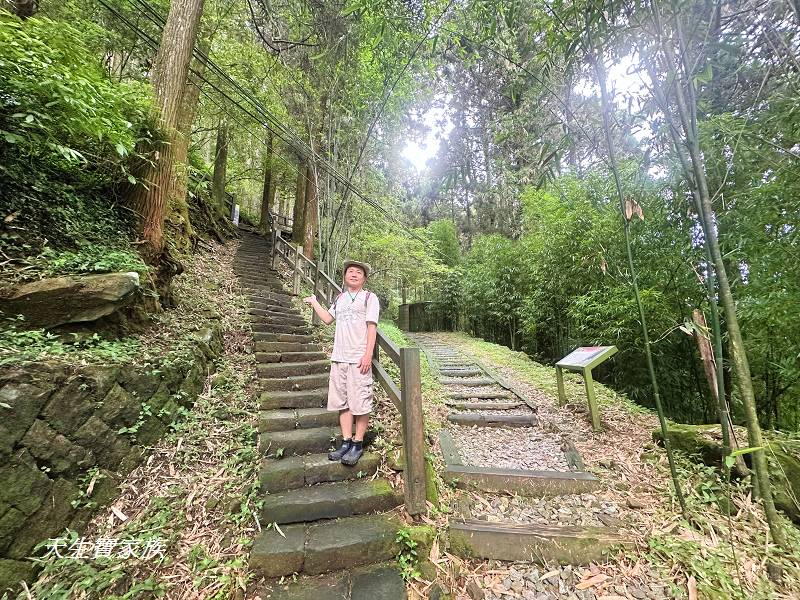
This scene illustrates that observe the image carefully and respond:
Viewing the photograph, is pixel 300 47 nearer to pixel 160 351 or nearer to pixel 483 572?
pixel 160 351

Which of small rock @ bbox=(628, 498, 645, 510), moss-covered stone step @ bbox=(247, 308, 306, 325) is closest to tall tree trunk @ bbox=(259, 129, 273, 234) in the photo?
moss-covered stone step @ bbox=(247, 308, 306, 325)

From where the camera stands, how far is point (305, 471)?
2359mm

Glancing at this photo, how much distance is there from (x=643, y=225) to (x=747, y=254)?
121 centimetres

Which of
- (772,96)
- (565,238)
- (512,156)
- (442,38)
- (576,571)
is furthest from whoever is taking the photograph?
(512,156)

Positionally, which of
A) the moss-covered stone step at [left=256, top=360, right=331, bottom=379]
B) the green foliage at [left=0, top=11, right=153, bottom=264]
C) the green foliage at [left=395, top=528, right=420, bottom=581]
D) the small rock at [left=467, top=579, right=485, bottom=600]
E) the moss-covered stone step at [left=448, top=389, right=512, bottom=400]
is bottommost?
the small rock at [left=467, top=579, right=485, bottom=600]

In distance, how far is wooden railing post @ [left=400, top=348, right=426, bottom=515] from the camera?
2.13 m

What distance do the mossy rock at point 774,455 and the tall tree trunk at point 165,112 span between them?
533 cm

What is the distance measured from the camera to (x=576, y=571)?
1.87 metres

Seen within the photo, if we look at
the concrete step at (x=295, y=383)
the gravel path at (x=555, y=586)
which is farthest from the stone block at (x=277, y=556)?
the concrete step at (x=295, y=383)

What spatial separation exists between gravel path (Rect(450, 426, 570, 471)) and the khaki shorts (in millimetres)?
1117

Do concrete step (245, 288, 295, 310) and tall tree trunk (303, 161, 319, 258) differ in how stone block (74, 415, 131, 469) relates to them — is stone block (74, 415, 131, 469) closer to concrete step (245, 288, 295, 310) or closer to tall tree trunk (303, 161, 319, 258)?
concrete step (245, 288, 295, 310)

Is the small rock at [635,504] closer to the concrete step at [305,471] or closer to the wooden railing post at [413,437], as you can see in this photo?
the wooden railing post at [413,437]

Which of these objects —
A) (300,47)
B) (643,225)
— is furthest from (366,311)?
(300,47)

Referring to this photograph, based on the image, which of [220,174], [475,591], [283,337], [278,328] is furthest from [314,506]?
[220,174]
